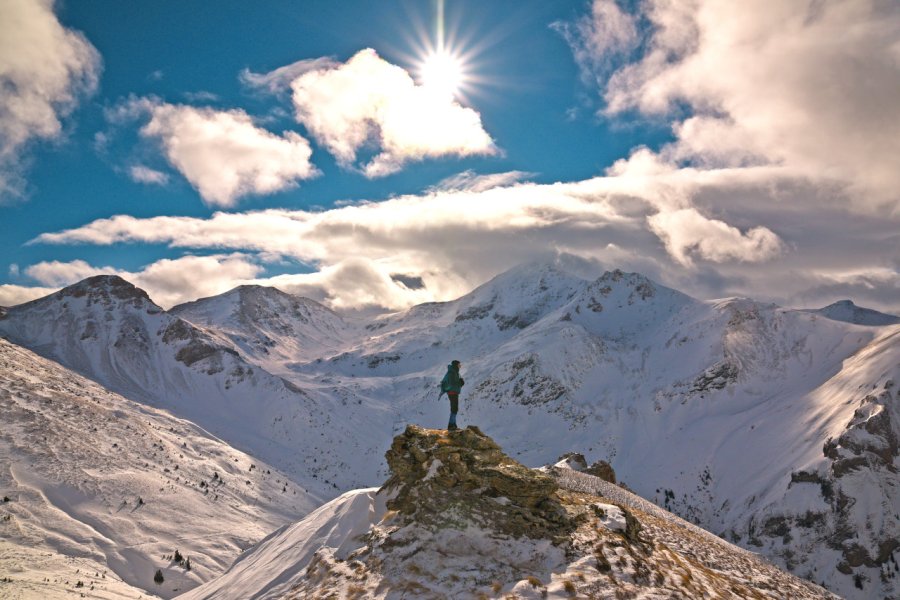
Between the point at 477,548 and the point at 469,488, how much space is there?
273cm

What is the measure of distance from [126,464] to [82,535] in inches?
1194

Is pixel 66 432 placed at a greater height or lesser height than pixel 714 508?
greater

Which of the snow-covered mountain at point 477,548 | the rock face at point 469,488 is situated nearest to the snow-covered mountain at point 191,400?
the snow-covered mountain at point 477,548

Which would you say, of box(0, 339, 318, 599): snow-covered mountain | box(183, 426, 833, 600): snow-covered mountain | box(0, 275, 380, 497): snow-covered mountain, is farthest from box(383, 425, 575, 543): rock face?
box(0, 275, 380, 497): snow-covered mountain

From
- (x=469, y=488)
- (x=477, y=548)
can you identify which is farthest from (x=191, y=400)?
(x=477, y=548)

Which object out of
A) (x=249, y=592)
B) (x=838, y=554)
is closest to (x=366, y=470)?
(x=838, y=554)

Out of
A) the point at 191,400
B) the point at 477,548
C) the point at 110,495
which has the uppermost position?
the point at 191,400

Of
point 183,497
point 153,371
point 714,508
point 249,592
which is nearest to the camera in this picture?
point 249,592

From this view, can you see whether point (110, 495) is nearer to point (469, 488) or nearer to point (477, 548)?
point (469, 488)

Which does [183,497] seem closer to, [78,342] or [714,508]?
[78,342]

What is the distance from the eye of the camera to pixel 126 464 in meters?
101

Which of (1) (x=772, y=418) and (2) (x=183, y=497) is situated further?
(1) (x=772, y=418)

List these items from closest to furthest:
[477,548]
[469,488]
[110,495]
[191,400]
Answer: [477,548] → [469,488] → [110,495] → [191,400]

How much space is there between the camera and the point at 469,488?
2028 centimetres
